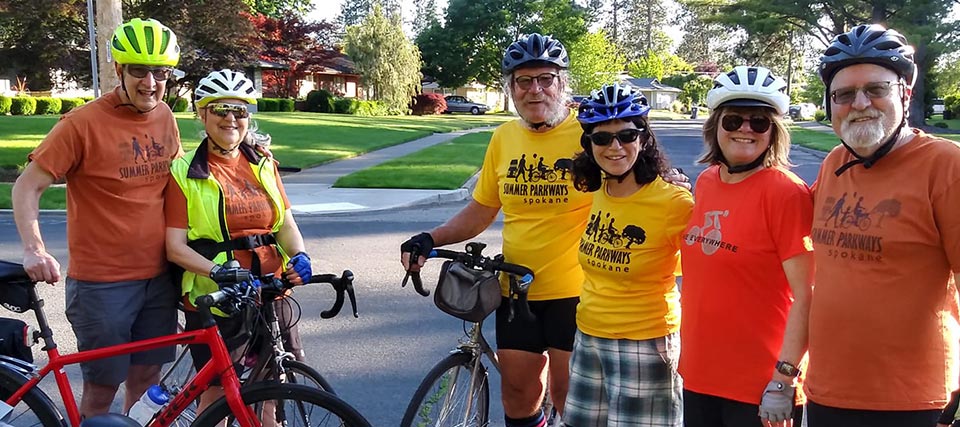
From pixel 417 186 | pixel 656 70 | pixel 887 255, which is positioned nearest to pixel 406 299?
pixel 887 255

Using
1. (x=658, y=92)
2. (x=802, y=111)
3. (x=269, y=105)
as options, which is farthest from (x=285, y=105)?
(x=658, y=92)

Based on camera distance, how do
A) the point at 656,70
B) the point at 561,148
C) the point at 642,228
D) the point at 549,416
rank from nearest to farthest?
the point at 642,228 → the point at 561,148 → the point at 549,416 → the point at 656,70

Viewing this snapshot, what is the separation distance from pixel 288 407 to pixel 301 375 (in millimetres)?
503

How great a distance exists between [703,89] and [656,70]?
16.8 metres

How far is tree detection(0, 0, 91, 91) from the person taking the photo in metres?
27.3

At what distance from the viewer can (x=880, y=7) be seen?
116ft

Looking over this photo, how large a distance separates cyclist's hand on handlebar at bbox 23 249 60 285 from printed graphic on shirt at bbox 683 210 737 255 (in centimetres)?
257

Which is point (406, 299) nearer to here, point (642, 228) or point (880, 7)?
point (642, 228)

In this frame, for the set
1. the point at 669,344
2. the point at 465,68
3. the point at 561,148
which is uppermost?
the point at 465,68

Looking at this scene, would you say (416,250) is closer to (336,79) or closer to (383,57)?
(383,57)

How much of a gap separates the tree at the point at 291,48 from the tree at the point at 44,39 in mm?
8596

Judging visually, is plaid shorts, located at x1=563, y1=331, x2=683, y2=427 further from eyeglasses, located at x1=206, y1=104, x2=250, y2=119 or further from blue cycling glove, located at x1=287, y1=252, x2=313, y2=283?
eyeglasses, located at x1=206, y1=104, x2=250, y2=119

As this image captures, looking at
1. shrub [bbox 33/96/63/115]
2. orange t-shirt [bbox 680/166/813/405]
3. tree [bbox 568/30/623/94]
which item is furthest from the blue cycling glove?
tree [bbox 568/30/623/94]

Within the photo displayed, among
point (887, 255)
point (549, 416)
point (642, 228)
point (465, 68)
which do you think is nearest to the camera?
point (887, 255)
